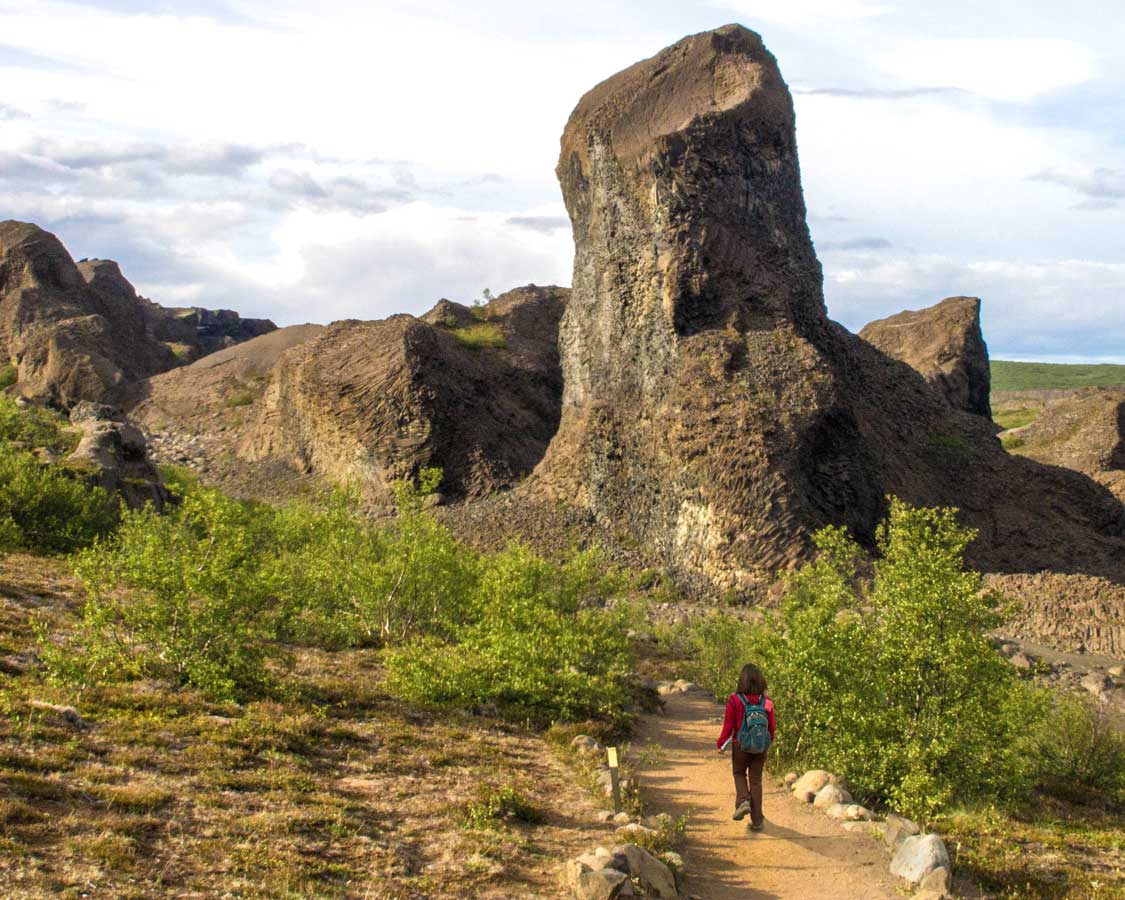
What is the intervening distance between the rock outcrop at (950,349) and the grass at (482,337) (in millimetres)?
22314

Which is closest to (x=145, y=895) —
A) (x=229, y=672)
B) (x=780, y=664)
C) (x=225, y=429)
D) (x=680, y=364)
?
(x=229, y=672)

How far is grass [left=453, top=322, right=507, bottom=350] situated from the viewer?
196ft

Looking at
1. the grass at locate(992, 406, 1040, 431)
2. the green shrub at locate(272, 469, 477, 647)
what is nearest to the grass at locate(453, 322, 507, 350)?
the green shrub at locate(272, 469, 477, 647)

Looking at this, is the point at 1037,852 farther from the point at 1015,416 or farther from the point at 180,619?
the point at 1015,416

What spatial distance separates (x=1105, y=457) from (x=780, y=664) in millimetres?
46174

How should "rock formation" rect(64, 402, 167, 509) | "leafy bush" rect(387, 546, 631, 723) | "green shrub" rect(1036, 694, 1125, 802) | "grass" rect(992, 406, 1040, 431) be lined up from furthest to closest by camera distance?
"grass" rect(992, 406, 1040, 431), "rock formation" rect(64, 402, 167, 509), "green shrub" rect(1036, 694, 1125, 802), "leafy bush" rect(387, 546, 631, 723)

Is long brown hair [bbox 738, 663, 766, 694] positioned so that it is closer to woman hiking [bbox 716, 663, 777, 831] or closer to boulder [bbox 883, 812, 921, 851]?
woman hiking [bbox 716, 663, 777, 831]

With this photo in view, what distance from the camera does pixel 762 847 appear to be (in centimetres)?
1220

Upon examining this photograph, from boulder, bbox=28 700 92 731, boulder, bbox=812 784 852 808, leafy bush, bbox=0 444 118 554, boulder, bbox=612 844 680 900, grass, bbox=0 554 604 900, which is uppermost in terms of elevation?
leafy bush, bbox=0 444 118 554

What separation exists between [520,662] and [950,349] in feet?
167


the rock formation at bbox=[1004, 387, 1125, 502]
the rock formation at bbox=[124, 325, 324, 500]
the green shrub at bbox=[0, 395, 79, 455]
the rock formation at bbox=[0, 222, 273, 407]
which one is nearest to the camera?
the green shrub at bbox=[0, 395, 79, 455]

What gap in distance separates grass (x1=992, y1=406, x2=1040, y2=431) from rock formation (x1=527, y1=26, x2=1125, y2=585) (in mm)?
75198

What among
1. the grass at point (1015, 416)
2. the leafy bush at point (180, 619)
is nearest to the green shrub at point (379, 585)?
the leafy bush at point (180, 619)

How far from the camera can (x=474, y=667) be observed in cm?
1638
